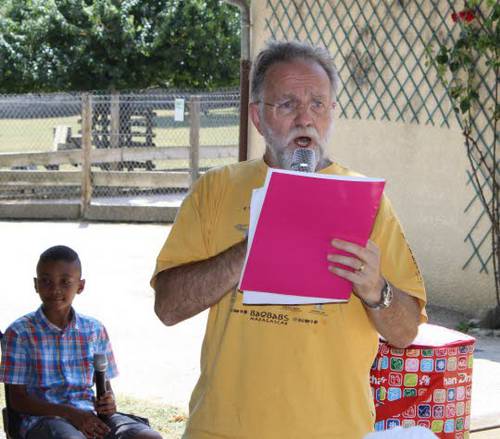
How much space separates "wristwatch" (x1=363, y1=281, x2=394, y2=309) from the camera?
2.24 metres

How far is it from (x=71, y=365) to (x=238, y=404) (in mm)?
1698

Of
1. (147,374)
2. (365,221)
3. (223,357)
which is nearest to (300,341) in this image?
(223,357)

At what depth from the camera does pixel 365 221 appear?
2.08 m

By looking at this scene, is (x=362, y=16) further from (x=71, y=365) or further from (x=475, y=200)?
(x=71, y=365)

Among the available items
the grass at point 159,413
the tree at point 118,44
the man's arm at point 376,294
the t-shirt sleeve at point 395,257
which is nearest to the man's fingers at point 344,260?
the man's arm at point 376,294

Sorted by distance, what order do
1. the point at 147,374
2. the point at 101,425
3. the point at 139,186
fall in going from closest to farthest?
the point at 101,425, the point at 147,374, the point at 139,186

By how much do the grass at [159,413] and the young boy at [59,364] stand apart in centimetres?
125

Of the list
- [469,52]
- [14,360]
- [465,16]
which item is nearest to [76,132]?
[469,52]

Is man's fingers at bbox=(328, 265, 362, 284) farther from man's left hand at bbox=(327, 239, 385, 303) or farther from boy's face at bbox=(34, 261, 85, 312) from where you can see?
boy's face at bbox=(34, 261, 85, 312)

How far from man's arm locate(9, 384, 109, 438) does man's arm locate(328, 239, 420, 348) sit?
1.70 m

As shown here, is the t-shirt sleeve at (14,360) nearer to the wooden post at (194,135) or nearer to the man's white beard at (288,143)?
the man's white beard at (288,143)

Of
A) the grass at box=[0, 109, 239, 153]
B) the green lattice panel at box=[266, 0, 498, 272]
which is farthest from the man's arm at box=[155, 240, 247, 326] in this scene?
the grass at box=[0, 109, 239, 153]

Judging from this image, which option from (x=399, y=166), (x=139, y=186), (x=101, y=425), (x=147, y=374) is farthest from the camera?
(x=139, y=186)

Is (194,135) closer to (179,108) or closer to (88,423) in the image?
(179,108)
